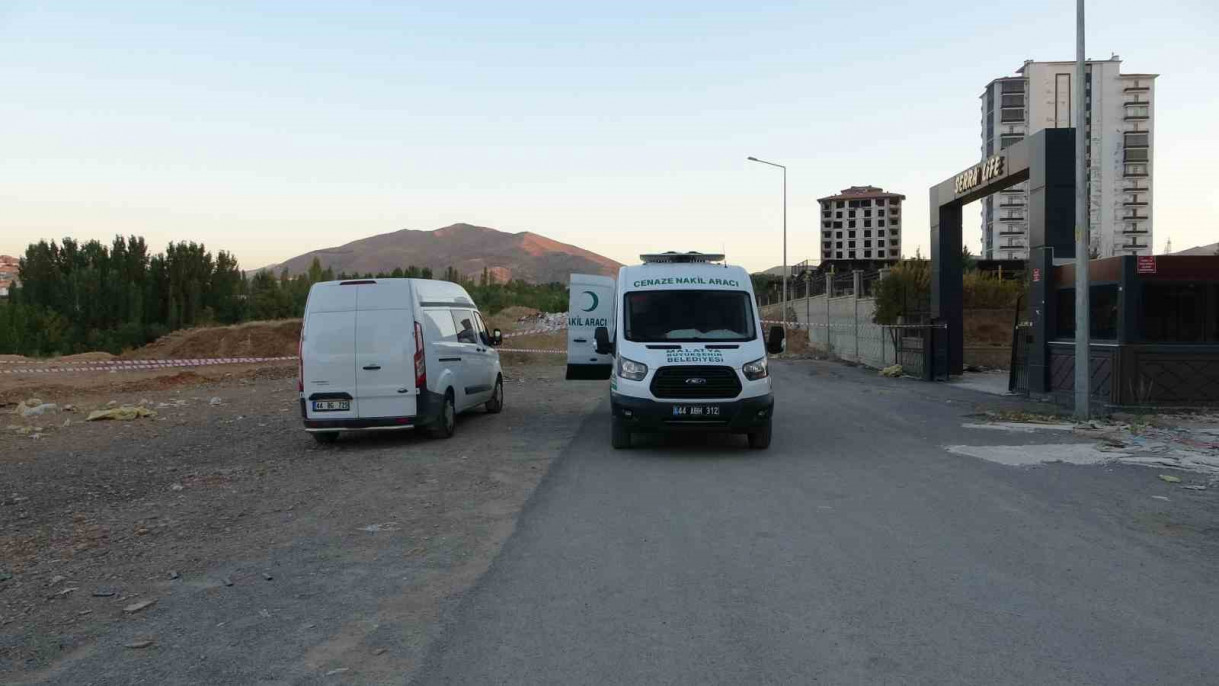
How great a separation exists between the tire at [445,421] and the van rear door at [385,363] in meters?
0.73

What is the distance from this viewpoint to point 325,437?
13805 mm

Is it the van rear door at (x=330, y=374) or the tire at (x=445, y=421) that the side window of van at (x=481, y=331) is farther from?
the van rear door at (x=330, y=374)

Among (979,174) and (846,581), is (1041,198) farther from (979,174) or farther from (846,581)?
(846,581)

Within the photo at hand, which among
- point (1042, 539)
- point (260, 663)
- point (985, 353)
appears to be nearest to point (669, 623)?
point (260, 663)

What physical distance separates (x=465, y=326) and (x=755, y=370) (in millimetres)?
5586

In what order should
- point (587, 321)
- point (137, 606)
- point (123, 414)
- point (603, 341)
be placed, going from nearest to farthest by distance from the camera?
1. point (137, 606)
2. point (603, 341)
3. point (587, 321)
4. point (123, 414)

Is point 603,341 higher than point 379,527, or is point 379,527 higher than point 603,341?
point 603,341

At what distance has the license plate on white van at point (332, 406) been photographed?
12430 mm

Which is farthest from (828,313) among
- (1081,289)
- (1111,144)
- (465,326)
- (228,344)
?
(1111,144)

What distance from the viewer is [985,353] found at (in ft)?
97.1

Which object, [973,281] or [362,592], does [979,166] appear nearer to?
[973,281]

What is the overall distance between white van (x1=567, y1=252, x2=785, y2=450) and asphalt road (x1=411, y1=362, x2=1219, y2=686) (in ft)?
3.14

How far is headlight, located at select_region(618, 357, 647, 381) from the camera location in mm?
11484

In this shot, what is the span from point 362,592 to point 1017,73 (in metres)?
144
